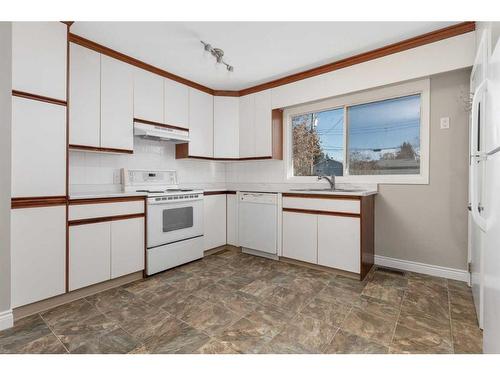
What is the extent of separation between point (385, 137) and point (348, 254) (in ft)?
4.78

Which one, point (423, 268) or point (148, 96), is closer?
point (423, 268)

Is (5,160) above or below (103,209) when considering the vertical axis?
above

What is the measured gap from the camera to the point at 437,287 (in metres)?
2.40

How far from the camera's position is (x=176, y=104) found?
3361mm

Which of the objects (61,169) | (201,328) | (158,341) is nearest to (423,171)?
(201,328)

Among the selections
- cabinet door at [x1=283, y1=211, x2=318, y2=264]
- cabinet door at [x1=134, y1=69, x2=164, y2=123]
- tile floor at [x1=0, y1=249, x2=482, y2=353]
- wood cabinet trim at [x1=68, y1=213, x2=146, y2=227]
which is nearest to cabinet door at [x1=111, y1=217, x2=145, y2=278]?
wood cabinet trim at [x1=68, y1=213, x2=146, y2=227]

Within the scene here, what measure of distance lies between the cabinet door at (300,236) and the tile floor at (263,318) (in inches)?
13.0

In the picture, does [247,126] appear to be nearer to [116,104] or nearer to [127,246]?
[116,104]

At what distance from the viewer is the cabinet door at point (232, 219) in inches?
148

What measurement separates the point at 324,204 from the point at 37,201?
2.60 metres

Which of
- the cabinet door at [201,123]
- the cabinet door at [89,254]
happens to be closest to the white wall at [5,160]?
the cabinet door at [89,254]

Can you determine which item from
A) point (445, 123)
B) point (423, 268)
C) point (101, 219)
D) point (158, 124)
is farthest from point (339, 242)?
point (158, 124)

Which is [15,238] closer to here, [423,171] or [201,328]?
[201,328]

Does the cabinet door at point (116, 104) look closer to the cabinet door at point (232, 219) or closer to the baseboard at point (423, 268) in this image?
the cabinet door at point (232, 219)
